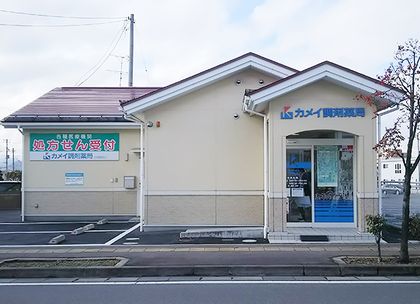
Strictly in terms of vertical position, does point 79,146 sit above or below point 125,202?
above

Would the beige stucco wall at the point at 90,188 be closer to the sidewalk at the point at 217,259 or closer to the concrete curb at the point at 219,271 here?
the sidewalk at the point at 217,259

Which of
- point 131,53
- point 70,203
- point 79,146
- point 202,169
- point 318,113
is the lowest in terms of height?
point 70,203

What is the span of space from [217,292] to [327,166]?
6.62 metres

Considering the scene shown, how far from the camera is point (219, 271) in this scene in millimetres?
8508

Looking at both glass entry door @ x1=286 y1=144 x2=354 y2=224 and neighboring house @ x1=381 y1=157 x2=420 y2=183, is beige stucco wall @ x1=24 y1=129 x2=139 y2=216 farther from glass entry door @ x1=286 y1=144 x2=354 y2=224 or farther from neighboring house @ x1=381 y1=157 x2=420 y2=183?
neighboring house @ x1=381 y1=157 x2=420 y2=183

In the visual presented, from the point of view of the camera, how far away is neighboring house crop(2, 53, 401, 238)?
1207cm

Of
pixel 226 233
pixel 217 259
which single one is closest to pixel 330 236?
pixel 226 233

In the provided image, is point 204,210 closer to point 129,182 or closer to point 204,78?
point 204,78

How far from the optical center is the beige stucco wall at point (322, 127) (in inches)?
472

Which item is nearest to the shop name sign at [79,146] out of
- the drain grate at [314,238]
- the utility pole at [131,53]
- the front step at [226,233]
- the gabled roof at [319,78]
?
the front step at [226,233]

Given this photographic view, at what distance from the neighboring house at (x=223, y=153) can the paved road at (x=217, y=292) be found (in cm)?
452

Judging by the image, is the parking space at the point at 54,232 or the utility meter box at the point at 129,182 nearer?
the parking space at the point at 54,232

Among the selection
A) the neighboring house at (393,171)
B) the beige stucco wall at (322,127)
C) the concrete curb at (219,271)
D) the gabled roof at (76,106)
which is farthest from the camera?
the neighboring house at (393,171)

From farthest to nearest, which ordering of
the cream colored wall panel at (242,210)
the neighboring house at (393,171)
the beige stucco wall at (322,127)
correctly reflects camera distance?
the neighboring house at (393,171) → the cream colored wall panel at (242,210) → the beige stucco wall at (322,127)
